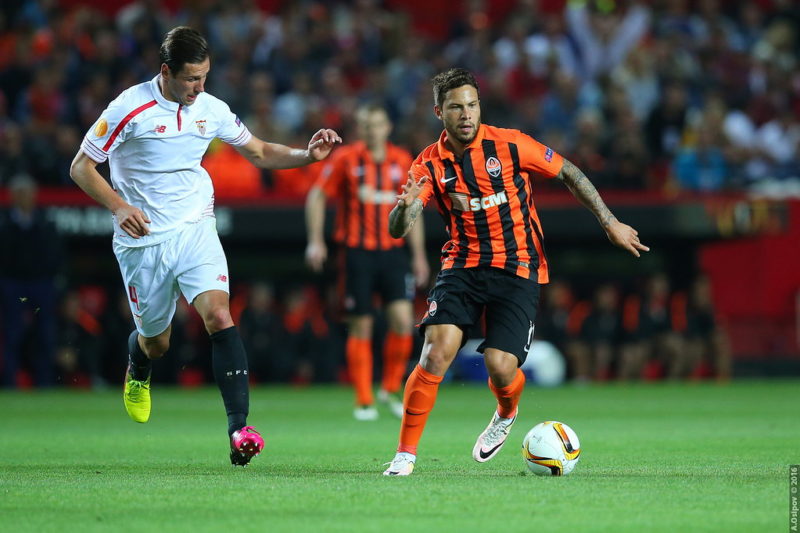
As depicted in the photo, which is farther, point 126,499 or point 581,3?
point 581,3

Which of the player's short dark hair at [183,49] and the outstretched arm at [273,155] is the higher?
the player's short dark hair at [183,49]

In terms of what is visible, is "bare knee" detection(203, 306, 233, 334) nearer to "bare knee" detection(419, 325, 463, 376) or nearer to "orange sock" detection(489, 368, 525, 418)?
"bare knee" detection(419, 325, 463, 376)

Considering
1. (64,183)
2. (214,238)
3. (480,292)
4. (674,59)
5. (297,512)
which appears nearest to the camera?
(297,512)

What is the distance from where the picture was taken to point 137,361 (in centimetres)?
809

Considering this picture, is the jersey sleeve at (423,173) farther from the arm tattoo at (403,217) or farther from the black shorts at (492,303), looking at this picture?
the black shorts at (492,303)

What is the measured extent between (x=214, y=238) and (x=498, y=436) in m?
1.96

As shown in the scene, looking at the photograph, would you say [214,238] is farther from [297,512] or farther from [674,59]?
[674,59]

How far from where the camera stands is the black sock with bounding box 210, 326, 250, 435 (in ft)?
22.8

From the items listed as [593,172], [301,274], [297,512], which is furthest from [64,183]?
[297,512]

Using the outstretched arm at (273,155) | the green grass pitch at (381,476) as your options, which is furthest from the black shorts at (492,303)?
the outstretched arm at (273,155)

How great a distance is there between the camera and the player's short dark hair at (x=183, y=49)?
22.8ft

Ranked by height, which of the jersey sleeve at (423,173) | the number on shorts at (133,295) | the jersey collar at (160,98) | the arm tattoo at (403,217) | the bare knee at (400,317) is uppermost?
the jersey collar at (160,98)

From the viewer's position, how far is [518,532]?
4.53 meters

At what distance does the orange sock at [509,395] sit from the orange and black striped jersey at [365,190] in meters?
4.44
